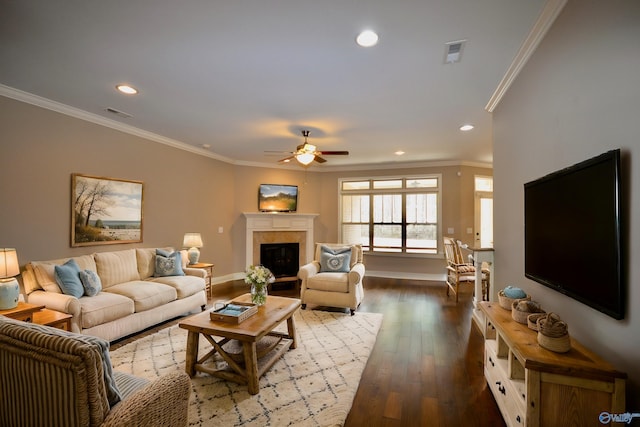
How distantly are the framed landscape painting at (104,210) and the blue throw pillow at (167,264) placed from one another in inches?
20.1

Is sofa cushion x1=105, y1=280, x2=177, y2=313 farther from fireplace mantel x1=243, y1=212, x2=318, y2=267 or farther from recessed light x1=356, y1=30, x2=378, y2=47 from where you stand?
recessed light x1=356, y1=30, x2=378, y2=47

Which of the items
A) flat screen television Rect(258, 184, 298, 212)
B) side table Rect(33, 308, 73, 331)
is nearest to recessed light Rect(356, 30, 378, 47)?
side table Rect(33, 308, 73, 331)

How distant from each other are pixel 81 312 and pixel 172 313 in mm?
1123

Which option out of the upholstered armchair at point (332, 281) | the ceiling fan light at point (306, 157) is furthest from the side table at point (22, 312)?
the ceiling fan light at point (306, 157)

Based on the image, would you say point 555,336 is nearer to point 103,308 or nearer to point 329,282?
point 329,282

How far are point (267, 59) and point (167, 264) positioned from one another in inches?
132

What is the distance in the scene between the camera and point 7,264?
2.55 meters

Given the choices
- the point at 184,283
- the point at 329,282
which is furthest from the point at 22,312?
the point at 329,282

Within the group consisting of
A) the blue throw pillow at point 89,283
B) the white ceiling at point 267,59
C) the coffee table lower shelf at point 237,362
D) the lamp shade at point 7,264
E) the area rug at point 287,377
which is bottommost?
the area rug at point 287,377

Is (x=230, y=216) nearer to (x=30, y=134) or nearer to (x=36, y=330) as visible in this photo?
(x=30, y=134)

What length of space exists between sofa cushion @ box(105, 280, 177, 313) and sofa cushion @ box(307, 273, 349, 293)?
192 cm

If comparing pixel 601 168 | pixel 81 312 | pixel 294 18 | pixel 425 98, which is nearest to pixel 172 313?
pixel 81 312

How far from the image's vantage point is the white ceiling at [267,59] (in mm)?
1887

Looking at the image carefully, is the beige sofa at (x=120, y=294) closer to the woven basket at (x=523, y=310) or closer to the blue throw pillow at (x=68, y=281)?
the blue throw pillow at (x=68, y=281)
